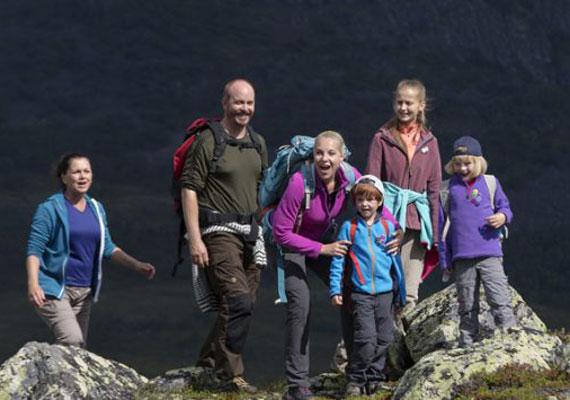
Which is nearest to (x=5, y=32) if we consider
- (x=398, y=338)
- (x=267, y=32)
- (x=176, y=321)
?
(x=267, y=32)

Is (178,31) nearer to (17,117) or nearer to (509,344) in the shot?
(17,117)

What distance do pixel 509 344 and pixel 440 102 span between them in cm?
10969

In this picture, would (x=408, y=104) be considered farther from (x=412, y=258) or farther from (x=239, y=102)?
(x=239, y=102)

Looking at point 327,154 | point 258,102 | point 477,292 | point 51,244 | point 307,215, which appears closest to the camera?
point 327,154

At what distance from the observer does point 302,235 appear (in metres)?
10.1

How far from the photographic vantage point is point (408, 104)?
11.0 meters

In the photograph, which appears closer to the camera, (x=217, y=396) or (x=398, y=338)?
(x=217, y=396)

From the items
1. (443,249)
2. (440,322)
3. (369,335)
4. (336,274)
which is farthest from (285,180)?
(440,322)

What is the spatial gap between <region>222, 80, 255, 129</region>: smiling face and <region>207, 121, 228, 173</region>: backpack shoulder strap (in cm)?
14

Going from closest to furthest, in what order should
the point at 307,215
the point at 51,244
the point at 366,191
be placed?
the point at 366,191 → the point at 307,215 → the point at 51,244

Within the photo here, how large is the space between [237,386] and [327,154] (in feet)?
8.28

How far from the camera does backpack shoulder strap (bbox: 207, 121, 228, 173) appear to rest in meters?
10.2

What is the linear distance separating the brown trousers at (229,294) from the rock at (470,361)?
1703 mm

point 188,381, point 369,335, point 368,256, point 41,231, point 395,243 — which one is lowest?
point 188,381
